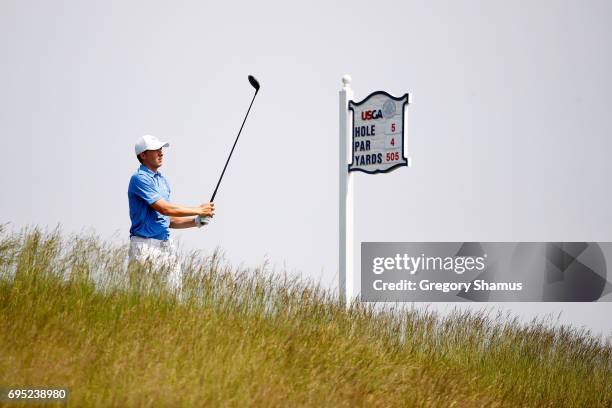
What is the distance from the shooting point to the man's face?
849 cm

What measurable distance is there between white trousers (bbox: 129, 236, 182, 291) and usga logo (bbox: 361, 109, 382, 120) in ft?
12.8

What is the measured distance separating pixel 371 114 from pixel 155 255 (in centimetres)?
412

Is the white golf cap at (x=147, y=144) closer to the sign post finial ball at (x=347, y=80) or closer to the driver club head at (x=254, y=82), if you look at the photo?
the driver club head at (x=254, y=82)

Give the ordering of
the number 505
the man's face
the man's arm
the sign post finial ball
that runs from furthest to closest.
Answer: the sign post finial ball → the number 505 → the man's face → the man's arm

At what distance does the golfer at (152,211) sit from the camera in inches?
328

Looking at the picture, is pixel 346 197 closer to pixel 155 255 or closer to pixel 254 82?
pixel 254 82

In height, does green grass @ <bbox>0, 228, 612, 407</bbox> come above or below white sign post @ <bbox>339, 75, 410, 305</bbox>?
below

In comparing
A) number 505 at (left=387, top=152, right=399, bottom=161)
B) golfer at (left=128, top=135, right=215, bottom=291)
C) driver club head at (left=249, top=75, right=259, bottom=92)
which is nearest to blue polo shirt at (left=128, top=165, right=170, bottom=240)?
golfer at (left=128, top=135, right=215, bottom=291)

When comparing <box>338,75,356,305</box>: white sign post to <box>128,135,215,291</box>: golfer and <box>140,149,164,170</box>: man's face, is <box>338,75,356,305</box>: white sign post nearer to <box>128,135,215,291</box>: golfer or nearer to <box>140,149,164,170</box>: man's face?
<box>128,135,215,291</box>: golfer

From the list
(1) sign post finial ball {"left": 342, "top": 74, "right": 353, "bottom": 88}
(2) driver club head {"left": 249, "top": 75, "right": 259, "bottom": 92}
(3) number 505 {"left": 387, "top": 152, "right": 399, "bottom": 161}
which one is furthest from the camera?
(1) sign post finial ball {"left": 342, "top": 74, "right": 353, "bottom": 88}

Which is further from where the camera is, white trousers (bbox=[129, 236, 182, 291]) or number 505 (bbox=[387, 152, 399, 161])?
number 505 (bbox=[387, 152, 399, 161])

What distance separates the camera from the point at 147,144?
27.5 feet

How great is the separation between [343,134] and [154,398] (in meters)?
6.48

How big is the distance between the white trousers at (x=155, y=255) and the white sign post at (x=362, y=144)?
2.84 m
